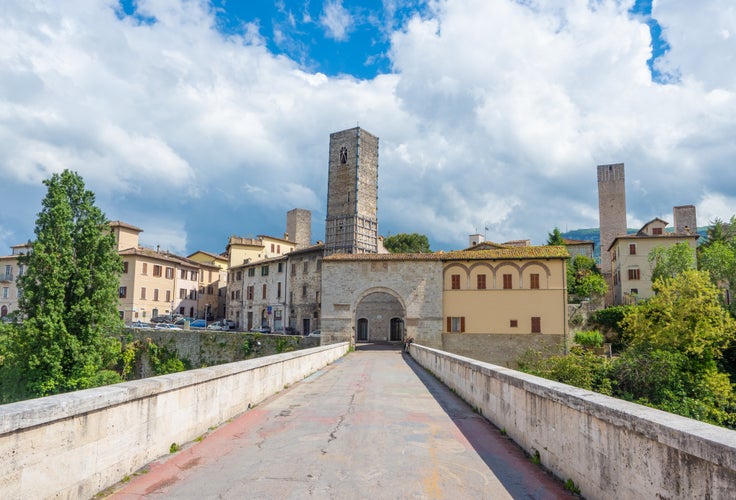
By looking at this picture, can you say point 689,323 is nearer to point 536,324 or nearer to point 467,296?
point 536,324

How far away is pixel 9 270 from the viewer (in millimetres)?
65062

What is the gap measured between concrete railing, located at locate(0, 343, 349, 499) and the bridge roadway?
0.24m

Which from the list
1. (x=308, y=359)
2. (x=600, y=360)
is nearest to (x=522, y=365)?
(x=600, y=360)

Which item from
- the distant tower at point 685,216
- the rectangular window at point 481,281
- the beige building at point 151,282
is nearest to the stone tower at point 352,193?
the rectangular window at point 481,281

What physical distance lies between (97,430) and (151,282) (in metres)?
56.8

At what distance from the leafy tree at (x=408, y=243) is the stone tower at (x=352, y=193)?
55.6ft

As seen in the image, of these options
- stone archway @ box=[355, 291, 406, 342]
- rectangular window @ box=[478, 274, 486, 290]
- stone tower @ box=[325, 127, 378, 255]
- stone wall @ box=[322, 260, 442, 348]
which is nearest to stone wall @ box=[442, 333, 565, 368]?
stone wall @ box=[322, 260, 442, 348]

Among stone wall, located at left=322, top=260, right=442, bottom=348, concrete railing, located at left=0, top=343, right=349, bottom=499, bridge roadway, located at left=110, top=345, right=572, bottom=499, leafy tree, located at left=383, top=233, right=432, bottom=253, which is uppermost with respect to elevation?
leafy tree, located at left=383, top=233, right=432, bottom=253

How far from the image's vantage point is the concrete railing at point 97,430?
12.0ft

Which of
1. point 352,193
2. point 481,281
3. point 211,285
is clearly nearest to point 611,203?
point 352,193

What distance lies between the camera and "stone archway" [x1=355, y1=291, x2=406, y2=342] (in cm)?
4909

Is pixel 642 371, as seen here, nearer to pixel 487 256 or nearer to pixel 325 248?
pixel 487 256

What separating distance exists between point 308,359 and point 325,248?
3645 centimetres

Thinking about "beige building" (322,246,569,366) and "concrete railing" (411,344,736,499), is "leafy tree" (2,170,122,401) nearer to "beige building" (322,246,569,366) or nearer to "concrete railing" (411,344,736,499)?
"beige building" (322,246,569,366)
